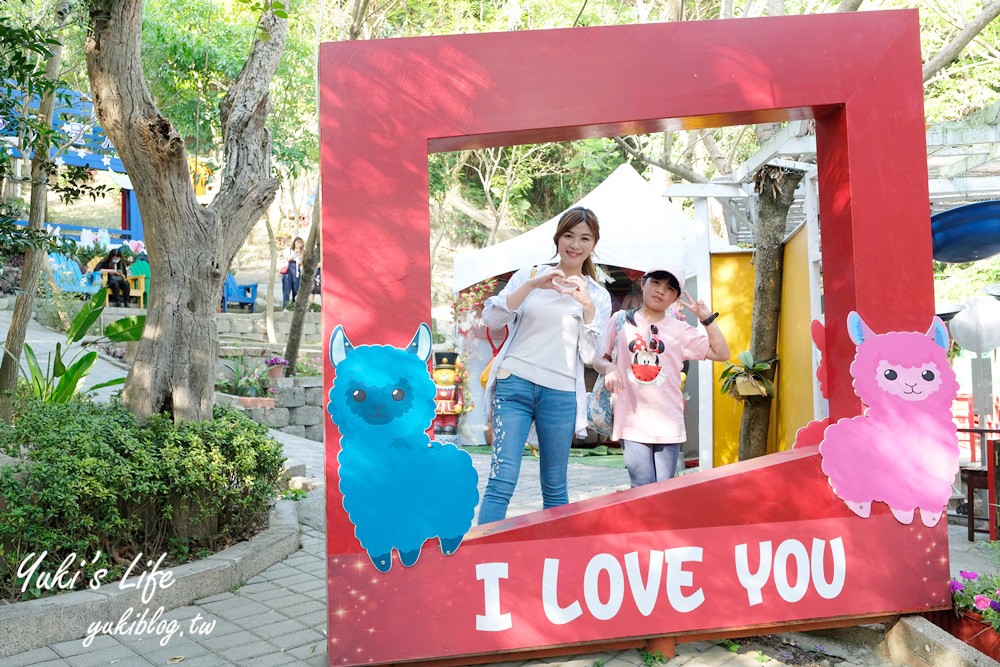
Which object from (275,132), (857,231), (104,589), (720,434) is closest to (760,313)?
(720,434)

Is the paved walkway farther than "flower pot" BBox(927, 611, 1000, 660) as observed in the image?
Yes

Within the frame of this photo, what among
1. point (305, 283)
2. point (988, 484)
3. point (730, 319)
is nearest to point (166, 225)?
point (730, 319)

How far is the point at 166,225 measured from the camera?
495 cm

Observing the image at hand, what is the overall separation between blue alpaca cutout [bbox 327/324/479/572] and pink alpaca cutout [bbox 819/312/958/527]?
1511mm

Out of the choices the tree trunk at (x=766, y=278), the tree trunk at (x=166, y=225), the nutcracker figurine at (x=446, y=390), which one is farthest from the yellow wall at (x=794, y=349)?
the nutcracker figurine at (x=446, y=390)

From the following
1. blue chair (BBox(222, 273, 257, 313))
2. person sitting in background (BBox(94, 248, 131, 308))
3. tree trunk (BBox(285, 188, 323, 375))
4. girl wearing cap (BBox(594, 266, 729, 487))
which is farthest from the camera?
blue chair (BBox(222, 273, 257, 313))

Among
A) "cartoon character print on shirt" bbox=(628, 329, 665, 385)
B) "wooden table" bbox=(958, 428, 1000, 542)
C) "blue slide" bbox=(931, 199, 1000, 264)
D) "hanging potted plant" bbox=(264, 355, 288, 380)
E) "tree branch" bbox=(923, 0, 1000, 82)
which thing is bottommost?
"wooden table" bbox=(958, 428, 1000, 542)

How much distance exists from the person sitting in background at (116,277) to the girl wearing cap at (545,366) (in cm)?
1370

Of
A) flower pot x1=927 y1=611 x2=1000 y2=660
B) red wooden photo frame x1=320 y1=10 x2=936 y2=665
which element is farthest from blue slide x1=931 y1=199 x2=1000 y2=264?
flower pot x1=927 y1=611 x2=1000 y2=660

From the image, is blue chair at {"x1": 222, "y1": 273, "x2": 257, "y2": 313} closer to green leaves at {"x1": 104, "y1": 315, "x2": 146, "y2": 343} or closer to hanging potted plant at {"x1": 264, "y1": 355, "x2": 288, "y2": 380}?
hanging potted plant at {"x1": 264, "y1": 355, "x2": 288, "y2": 380}

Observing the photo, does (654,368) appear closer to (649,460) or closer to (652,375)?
(652,375)

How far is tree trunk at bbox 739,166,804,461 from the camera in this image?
5980 millimetres

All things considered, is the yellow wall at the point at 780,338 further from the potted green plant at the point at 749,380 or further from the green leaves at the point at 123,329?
the green leaves at the point at 123,329

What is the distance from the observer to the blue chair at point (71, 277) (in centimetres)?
1501
